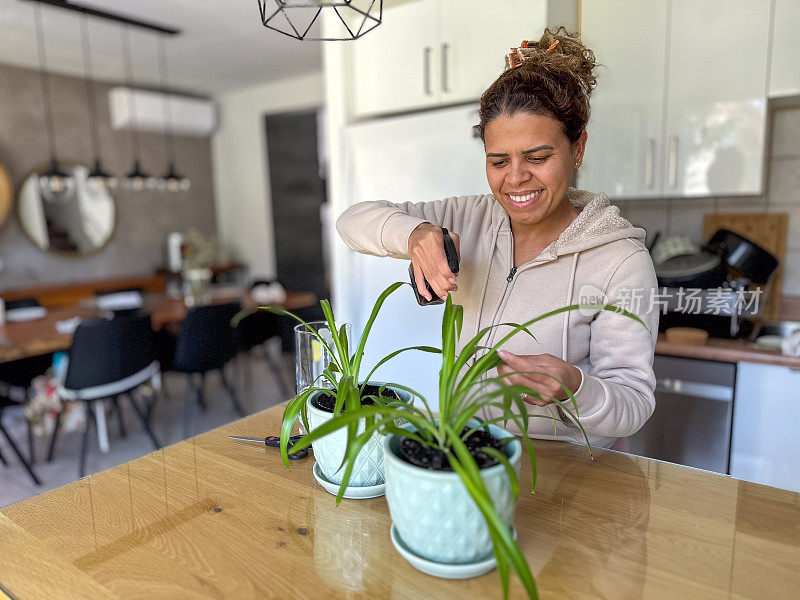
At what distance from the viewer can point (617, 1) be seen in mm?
1243

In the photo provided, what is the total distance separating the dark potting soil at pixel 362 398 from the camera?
790mm

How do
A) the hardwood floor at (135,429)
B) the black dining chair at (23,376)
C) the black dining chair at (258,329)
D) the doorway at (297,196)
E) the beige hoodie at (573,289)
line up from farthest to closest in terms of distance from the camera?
1. the doorway at (297,196)
2. the black dining chair at (258,329)
3. the black dining chair at (23,376)
4. the hardwood floor at (135,429)
5. the beige hoodie at (573,289)

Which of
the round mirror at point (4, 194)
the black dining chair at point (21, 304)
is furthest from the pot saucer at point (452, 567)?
the round mirror at point (4, 194)

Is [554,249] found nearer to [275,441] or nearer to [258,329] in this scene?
[275,441]

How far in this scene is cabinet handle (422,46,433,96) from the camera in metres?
2.10

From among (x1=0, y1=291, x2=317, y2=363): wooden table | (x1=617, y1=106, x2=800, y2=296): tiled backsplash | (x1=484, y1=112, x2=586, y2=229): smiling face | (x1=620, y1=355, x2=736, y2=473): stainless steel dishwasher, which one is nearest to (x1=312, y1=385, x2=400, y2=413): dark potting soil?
(x1=484, y1=112, x2=586, y2=229): smiling face

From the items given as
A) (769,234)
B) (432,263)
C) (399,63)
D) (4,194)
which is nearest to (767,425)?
(769,234)

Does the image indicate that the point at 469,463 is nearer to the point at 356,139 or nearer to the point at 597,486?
the point at 597,486

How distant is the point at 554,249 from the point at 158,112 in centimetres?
504

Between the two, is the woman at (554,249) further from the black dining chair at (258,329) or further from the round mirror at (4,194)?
the round mirror at (4,194)

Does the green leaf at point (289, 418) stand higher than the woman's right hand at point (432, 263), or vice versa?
the woman's right hand at point (432, 263)

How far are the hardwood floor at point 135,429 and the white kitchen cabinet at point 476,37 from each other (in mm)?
2382

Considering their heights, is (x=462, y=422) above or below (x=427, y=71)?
below

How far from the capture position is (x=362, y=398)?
0.80 metres
